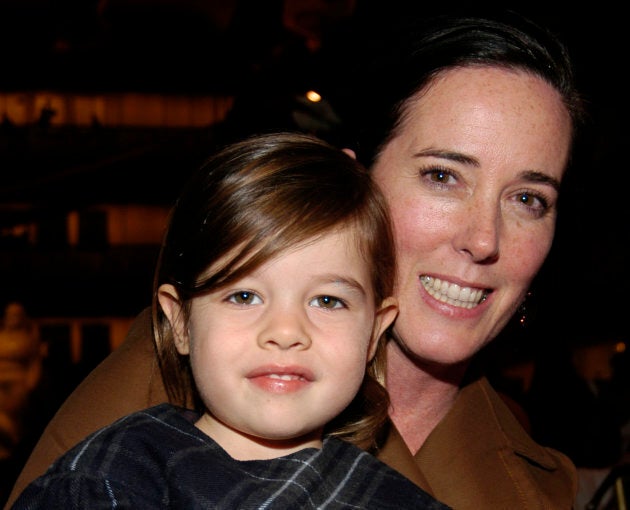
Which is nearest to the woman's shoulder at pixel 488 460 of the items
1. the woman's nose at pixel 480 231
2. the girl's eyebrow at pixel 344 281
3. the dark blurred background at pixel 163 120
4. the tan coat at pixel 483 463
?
the tan coat at pixel 483 463

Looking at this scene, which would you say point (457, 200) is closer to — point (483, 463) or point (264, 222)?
point (264, 222)

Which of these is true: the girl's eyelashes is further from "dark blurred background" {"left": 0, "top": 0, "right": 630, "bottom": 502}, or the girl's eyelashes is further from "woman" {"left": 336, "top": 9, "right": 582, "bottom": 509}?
"dark blurred background" {"left": 0, "top": 0, "right": 630, "bottom": 502}

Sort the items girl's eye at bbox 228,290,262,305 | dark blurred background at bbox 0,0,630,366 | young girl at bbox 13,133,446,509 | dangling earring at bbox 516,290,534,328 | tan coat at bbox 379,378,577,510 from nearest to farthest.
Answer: young girl at bbox 13,133,446,509
girl's eye at bbox 228,290,262,305
tan coat at bbox 379,378,577,510
dangling earring at bbox 516,290,534,328
dark blurred background at bbox 0,0,630,366

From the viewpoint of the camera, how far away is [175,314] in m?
1.62

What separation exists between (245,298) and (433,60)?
0.77m

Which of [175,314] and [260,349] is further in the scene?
[175,314]

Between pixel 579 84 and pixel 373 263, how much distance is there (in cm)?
83

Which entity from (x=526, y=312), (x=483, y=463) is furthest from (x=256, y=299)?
(x=526, y=312)

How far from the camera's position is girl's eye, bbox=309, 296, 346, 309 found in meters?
1.50

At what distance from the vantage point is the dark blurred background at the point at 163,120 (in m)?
3.56

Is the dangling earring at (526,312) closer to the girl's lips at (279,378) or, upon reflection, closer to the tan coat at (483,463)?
the tan coat at (483,463)

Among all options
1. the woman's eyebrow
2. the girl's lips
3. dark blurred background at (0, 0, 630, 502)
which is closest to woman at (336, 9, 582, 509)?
the woman's eyebrow

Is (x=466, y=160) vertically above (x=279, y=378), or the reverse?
(x=466, y=160)

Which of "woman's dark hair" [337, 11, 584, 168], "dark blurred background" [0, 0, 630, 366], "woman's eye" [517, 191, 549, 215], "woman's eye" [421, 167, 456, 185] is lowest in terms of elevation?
"dark blurred background" [0, 0, 630, 366]
